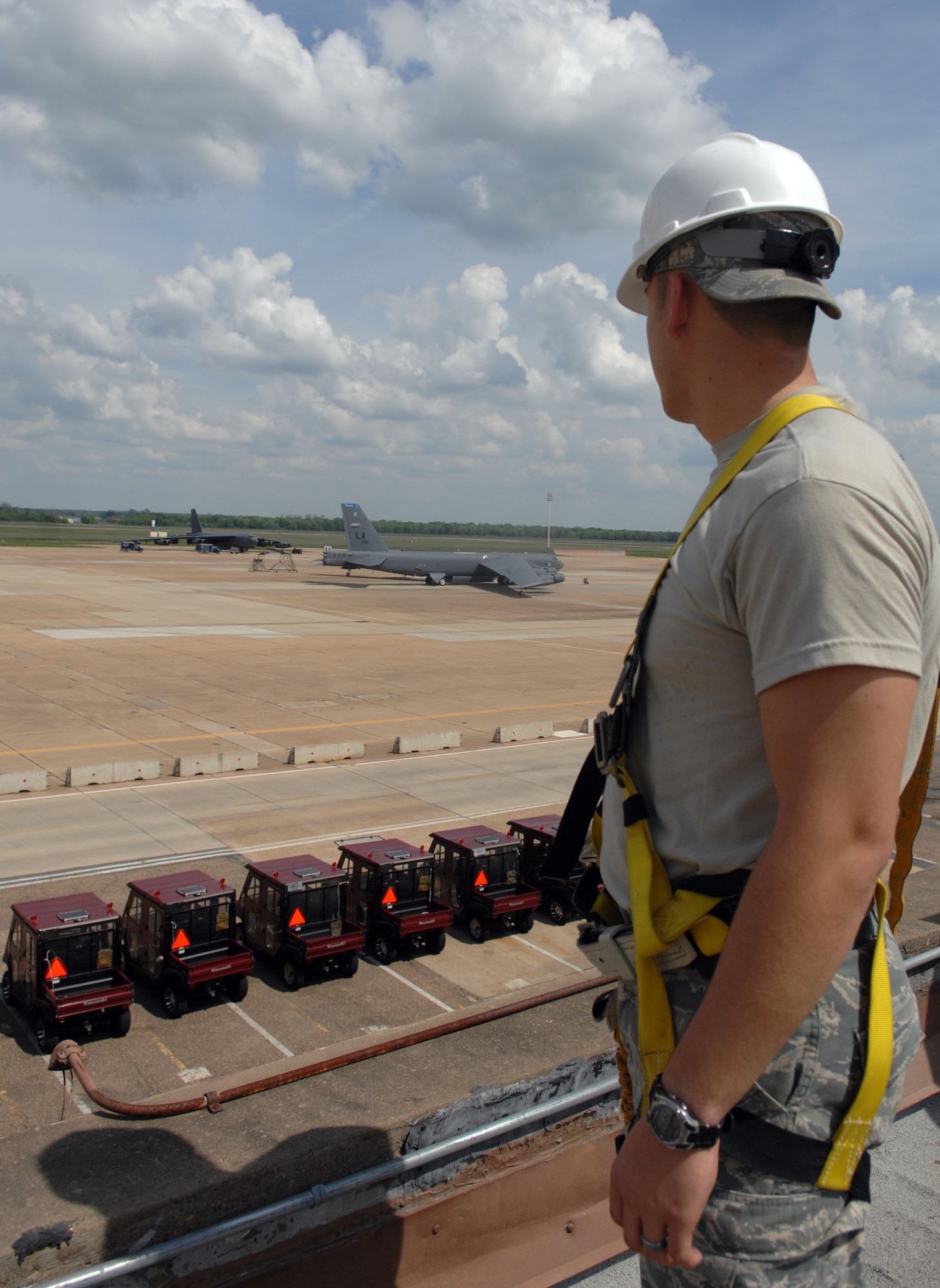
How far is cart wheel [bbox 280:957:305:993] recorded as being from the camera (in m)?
13.4

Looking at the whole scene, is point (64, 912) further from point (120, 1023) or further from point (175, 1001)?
point (175, 1001)

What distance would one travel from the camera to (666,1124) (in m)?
2.32

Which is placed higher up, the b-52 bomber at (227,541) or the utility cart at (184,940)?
the b-52 bomber at (227,541)

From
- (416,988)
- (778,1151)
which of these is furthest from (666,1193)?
(416,988)

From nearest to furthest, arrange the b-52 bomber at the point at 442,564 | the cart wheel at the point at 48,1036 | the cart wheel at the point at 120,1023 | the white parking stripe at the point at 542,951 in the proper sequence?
the cart wheel at the point at 48,1036, the cart wheel at the point at 120,1023, the white parking stripe at the point at 542,951, the b-52 bomber at the point at 442,564

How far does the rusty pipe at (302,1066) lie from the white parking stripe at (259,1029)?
5.74 meters

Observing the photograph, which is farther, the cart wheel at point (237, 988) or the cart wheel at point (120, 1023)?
the cart wheel at point (237, 988)

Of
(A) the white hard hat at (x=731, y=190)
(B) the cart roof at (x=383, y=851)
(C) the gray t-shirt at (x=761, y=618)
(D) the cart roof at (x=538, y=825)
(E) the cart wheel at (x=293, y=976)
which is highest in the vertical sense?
(A) the white hard hat at (x=731, y=190)

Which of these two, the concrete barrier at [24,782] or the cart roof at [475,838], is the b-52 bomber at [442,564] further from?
the cart roof at [475,838]

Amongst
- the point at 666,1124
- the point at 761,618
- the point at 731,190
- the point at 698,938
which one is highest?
the point at 731,190

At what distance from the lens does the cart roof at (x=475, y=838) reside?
51.5 ft

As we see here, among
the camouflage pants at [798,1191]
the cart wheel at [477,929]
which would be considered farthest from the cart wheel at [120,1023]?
the camouflage pants at [798,1191]

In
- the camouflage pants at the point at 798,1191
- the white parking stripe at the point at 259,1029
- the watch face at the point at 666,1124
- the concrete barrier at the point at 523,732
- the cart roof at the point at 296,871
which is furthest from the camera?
the concrete barrier at the point at 523,732

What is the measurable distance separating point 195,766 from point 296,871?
35.5ft
